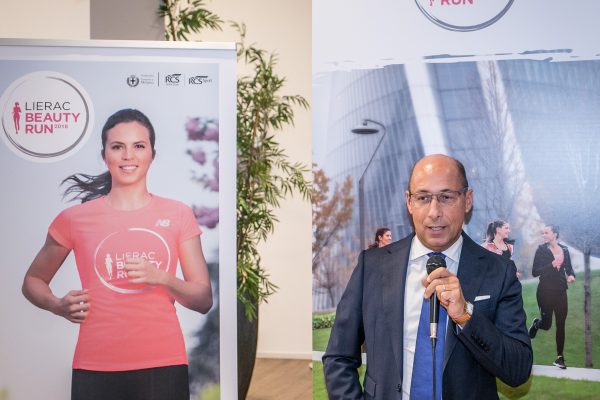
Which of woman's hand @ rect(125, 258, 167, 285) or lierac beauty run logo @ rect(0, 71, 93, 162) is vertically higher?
lierac beauty run logo @ rect(0, 71, 93, 162)

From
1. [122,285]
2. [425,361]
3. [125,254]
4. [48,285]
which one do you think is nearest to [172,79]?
[125,254]

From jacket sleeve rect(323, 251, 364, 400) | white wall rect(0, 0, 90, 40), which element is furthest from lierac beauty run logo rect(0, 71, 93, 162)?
white wall rect(0, 0, 90, 40)

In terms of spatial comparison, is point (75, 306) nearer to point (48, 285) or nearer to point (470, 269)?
point (48, 285)

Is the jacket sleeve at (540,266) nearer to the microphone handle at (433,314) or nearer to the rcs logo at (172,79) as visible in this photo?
the microphone handle at (433,314)

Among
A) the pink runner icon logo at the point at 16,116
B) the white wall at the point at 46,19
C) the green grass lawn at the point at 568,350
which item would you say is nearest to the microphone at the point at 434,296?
the green grass lawn at the point at 568,350

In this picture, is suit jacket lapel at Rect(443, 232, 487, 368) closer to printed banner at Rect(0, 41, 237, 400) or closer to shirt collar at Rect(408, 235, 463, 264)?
shirt collar at Rect(408, 235, 463, 264)

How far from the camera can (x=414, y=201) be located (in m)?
2.82

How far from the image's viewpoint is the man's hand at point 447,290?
2.61 meters

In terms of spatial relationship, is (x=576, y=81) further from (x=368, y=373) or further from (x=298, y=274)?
(x=298, y=274)

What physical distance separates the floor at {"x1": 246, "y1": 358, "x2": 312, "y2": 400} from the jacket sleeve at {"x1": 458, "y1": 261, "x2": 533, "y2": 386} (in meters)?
3.51

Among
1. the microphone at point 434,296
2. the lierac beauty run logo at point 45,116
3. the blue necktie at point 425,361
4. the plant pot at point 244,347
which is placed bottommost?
the plant pot at point 244,347

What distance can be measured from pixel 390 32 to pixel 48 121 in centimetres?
151

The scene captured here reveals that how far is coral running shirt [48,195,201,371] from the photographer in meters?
3.19

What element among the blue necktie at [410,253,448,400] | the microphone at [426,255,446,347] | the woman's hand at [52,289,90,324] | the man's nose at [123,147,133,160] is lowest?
the blue necktie at [410,253,448,400]
